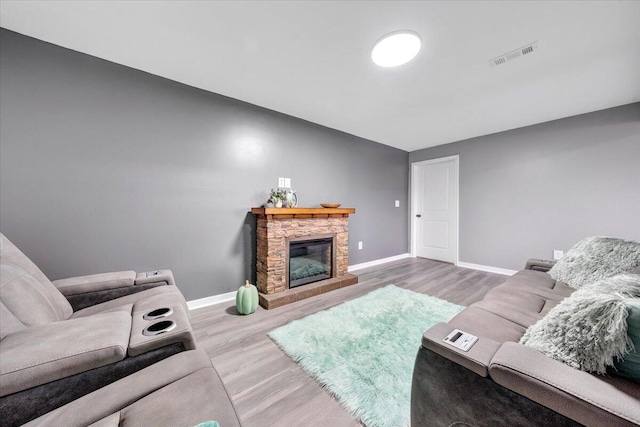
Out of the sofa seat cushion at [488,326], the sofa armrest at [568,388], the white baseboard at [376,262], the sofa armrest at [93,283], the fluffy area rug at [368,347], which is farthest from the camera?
the white baseboard at [376,262]

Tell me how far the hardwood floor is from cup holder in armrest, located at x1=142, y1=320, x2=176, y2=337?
585 mm

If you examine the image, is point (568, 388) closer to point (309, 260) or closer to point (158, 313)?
point (158, 313)

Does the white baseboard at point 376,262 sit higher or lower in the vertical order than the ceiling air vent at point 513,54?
lower

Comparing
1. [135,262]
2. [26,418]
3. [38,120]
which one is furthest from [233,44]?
[26,418]

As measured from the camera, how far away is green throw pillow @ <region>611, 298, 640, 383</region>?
593mm

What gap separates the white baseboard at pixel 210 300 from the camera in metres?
2.31

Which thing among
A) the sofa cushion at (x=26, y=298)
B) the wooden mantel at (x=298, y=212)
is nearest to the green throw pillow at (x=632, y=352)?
the sofa cushion at (x=26, y=298)

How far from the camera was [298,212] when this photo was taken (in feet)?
8.72

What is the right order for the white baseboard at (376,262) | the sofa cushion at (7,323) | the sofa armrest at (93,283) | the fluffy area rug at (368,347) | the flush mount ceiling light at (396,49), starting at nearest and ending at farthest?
the sofa cushion at (7,323) → the fluffy area rug at (368,347) → the sofa armrest at (93,283) → the flush mount ceiling light at (396,49) → the white baseboard at (376,262)

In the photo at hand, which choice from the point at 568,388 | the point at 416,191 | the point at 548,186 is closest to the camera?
the point at 568,388

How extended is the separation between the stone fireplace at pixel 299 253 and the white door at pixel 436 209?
7.33ft

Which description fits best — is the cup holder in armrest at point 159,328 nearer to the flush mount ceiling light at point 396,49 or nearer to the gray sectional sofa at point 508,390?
the gray sectional sofa at point 508,390

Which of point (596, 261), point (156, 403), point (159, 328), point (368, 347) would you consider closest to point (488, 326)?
point (368, 347)

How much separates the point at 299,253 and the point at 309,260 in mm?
203
